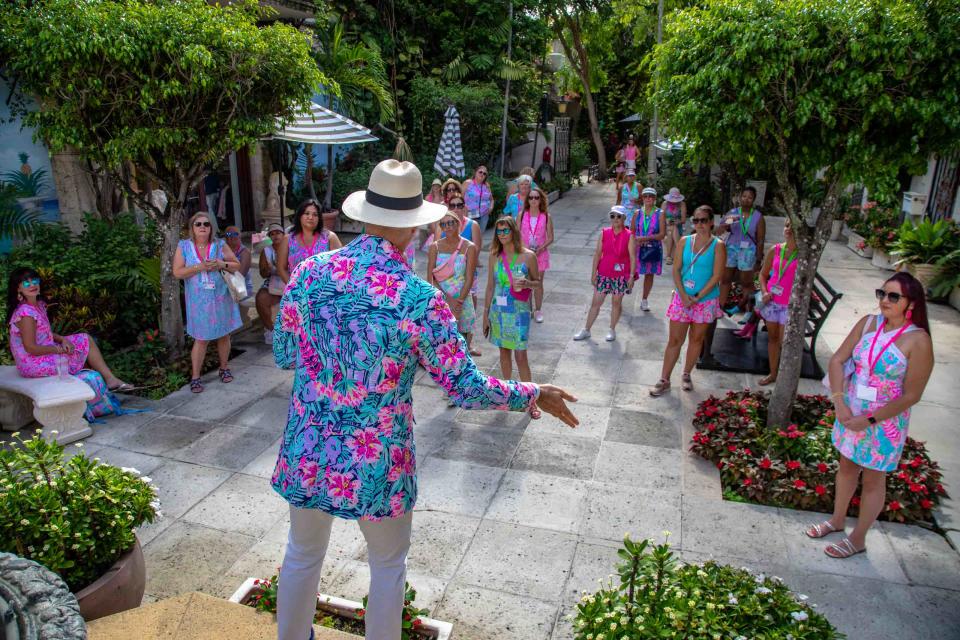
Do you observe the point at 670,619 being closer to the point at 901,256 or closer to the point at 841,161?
the point at 841,161

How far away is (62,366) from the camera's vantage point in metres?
6.12

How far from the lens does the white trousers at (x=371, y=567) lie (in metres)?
2.75

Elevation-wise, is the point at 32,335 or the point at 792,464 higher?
the point at 32,335

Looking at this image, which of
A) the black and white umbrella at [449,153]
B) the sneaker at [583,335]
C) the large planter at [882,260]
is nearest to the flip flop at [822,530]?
the sneaker at [583,335]

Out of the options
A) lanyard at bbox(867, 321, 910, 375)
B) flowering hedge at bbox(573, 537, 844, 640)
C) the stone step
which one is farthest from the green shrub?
lanyard at bbox(867, 321, 910, 375)

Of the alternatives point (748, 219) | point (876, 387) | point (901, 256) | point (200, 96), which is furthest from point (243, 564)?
point (901, 256)

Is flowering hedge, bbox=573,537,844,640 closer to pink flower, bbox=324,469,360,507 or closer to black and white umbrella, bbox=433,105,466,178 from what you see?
pink flower, bbox=324,469,360,507

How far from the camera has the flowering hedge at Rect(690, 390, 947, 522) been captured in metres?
4.92

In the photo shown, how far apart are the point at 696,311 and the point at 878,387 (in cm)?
263

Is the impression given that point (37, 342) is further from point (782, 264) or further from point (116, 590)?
point (782, 264)

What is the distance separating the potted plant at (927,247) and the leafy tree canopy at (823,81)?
22.4 feet

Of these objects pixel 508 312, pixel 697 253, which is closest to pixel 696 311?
pixel 697 253

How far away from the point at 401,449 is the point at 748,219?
24.3ft

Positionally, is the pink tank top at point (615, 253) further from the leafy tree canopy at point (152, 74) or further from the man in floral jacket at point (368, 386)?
the man in floral jacket at point (368, 386)
